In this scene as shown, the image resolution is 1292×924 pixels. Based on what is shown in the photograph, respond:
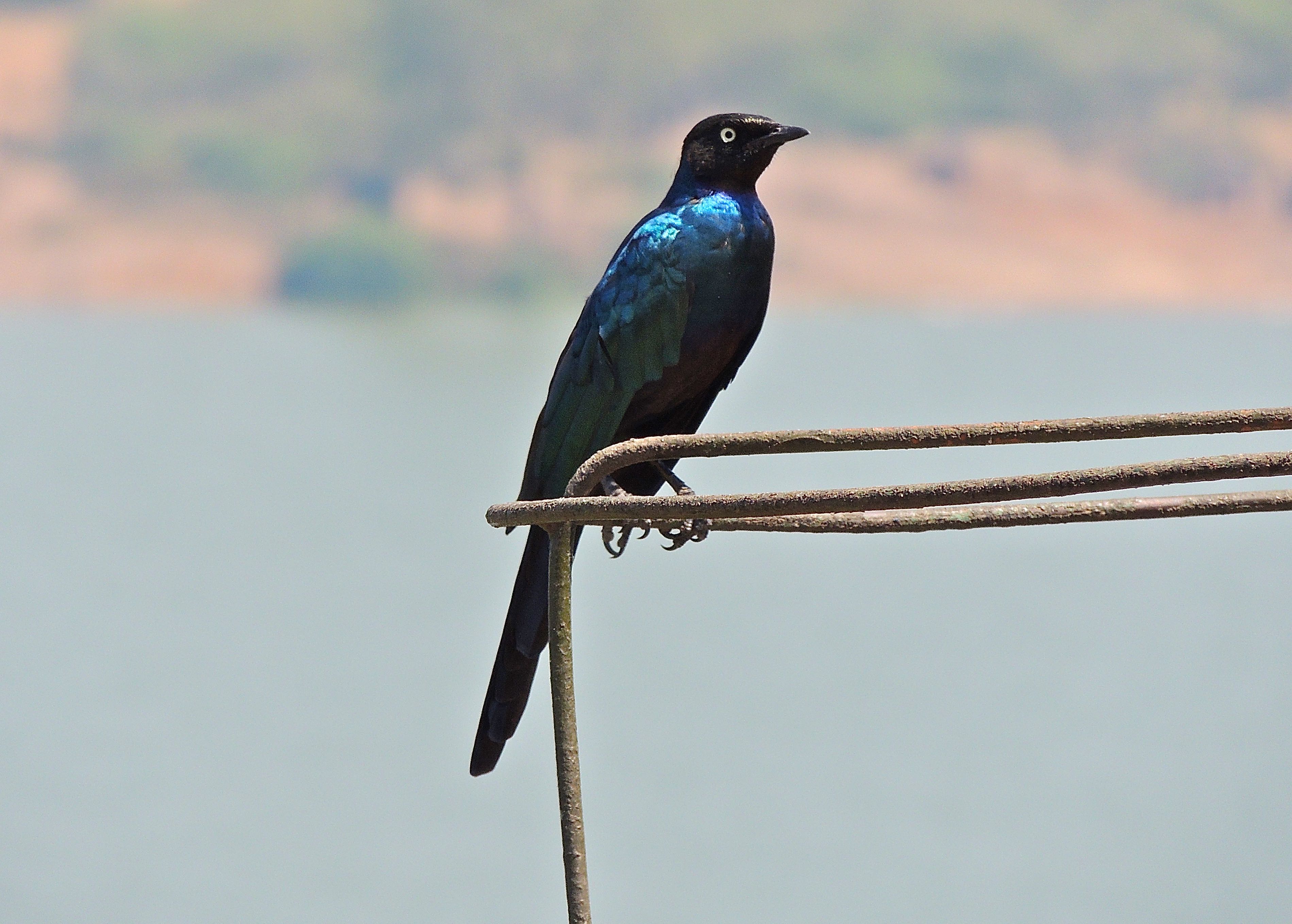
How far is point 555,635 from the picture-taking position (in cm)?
233

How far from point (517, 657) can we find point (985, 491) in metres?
1.68

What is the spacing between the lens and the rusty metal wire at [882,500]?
79.3 inches

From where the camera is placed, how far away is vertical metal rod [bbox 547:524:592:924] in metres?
2.29

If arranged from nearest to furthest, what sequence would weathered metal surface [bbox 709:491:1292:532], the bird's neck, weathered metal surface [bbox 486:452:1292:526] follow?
weathered metal surface [bbox 486:452:1292:526], weathered metal surface [bbox 709:491:1292:532], the bird's neck

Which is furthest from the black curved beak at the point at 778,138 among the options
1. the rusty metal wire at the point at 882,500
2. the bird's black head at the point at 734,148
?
the rusty metal wire at the point at 882,500

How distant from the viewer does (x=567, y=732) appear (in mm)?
2299

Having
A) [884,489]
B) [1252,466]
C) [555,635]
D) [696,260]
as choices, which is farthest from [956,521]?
[696,260]

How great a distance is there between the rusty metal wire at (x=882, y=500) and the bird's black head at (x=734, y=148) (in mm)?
1766

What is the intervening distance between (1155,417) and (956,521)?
359mm

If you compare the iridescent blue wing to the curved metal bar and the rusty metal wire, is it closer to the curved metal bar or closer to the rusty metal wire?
the rusty metal wire

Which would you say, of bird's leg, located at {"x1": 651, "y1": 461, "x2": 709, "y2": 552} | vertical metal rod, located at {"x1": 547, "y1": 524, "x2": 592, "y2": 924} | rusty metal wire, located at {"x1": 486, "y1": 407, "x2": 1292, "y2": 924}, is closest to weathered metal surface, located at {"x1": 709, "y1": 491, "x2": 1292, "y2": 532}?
rusty metal wire, located at {"x1": 486, "y1": 407, "x2": 1292, "y2": 924}

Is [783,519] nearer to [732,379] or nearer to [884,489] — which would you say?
[884,489]

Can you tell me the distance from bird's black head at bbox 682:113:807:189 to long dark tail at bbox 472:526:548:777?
3.80 feet

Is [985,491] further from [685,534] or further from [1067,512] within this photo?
[685,534]
